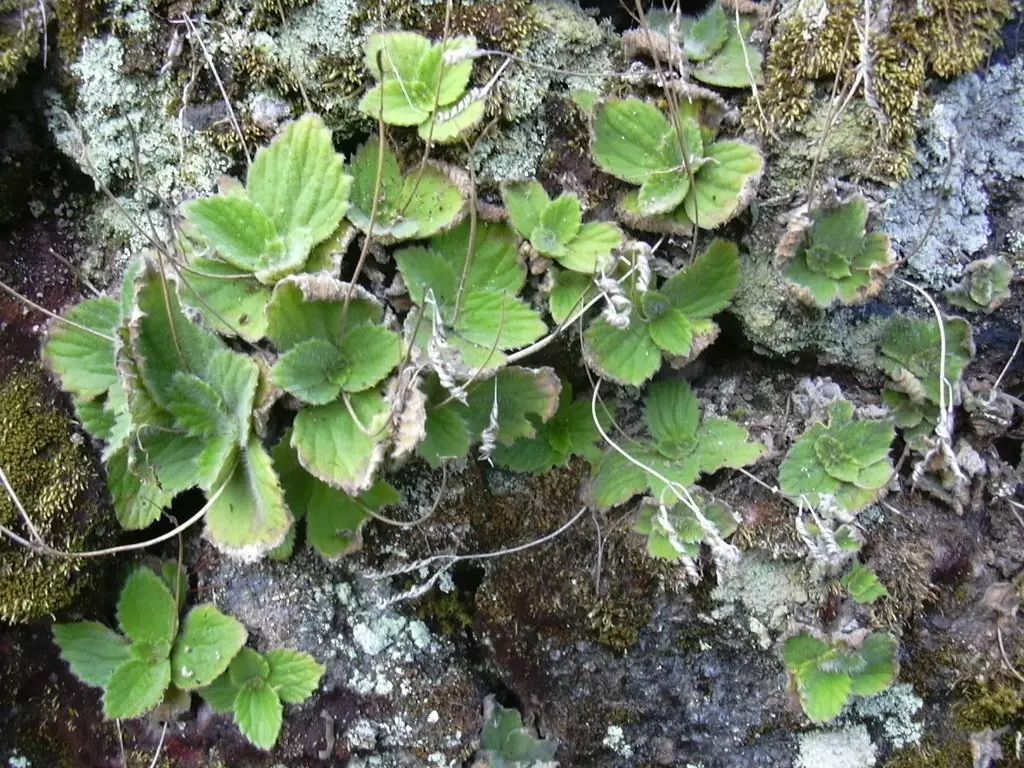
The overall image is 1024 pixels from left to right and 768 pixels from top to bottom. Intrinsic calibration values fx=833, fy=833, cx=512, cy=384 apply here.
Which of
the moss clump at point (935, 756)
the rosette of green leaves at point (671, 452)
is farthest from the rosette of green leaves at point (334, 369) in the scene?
the moss clump at point (935, 756)

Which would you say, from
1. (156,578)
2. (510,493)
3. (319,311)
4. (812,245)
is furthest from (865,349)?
(156,578)

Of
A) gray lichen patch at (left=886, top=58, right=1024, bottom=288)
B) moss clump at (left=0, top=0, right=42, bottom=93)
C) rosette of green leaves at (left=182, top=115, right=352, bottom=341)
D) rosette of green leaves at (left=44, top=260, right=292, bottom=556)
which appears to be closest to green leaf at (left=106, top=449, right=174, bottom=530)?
rosette of green leaves at (left=44, top=260, right=292, bottom=556)

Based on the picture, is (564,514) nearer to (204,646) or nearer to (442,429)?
(442,429)

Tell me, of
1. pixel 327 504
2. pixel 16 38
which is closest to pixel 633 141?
pixel 327 504

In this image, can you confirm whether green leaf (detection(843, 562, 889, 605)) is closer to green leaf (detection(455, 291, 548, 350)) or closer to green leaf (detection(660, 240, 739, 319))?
green leaf (detection(660, 240, 739, 319))

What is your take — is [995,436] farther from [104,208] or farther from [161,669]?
[104,208]

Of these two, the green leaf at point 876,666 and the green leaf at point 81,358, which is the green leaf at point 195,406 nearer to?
the green leaf at point 81,358

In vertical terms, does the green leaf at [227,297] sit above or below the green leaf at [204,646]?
above
